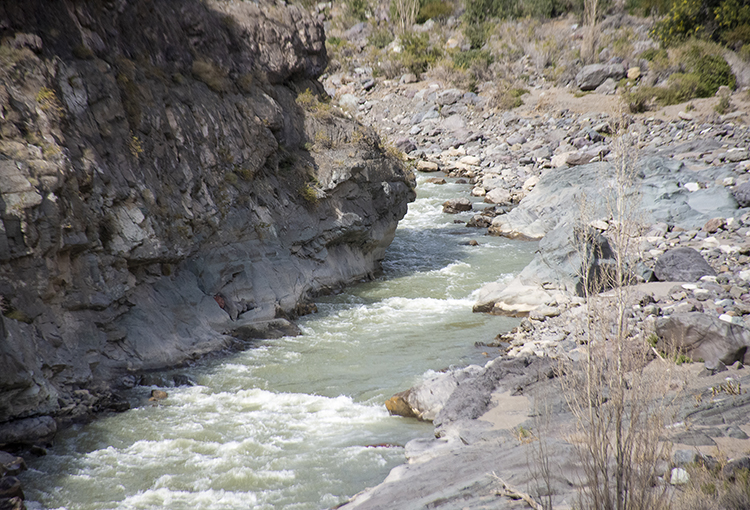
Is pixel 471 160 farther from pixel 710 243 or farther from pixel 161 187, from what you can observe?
pixel 161 187

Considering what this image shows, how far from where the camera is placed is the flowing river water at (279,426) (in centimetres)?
532

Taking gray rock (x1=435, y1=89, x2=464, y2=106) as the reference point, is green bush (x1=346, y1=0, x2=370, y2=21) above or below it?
above

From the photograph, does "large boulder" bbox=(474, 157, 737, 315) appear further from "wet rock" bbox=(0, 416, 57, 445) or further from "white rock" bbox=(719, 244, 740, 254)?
"wet rock" bbox=(0, 416, 57, 445)

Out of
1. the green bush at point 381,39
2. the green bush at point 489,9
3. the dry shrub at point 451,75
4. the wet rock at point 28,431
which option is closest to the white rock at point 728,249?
the wet rock at point 28,431

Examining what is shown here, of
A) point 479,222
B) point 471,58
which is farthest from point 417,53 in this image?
point 479,222

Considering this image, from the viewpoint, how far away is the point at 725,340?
6.34m

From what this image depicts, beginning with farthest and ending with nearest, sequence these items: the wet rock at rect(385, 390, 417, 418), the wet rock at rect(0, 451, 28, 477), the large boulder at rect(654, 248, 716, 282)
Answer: the large boulder at rect(654, 248, 716, 282)
the wet rock at rect(385, 390, 417, 418)
the wet rock at rect(0, 451, 28, 477)

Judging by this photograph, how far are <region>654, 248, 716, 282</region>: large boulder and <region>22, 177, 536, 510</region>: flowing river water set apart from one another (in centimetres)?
283

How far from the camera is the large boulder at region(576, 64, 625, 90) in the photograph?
27031 millimetres

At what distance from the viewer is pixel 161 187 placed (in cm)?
914

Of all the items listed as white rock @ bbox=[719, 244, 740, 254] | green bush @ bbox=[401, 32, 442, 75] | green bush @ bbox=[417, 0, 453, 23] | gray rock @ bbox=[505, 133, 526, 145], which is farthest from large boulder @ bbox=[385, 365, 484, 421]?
green bush @ bbox=[417, 0, 453, 23]

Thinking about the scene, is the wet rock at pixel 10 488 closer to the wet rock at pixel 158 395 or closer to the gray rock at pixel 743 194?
the wet rock at pixel 158 395

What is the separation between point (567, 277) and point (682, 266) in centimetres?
193

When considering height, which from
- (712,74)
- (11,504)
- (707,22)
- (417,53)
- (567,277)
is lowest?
(567,277)
